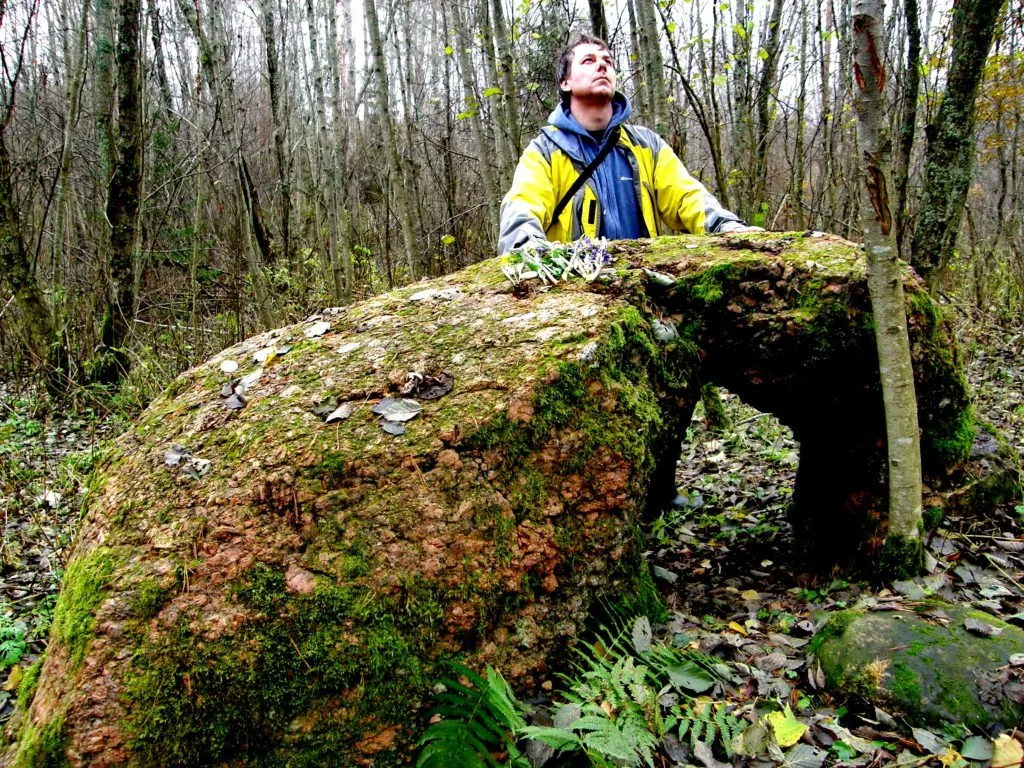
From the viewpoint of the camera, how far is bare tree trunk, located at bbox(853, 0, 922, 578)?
2.17m

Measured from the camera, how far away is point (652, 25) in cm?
588

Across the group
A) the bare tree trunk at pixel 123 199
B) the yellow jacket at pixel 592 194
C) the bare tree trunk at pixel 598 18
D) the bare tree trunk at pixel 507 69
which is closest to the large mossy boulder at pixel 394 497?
the yellow jacket at pixel 592 194

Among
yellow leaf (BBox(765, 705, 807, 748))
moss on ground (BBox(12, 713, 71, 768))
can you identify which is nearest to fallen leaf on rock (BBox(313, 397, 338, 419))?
moss on ground (BBox(12, 713, 71, 768))

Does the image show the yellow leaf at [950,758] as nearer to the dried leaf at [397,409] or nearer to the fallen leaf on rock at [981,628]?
the fallen leaf on rock at [981,628]

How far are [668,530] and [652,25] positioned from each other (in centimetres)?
483

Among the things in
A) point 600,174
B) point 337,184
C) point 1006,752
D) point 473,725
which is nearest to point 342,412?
point 473,725

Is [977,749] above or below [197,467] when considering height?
below

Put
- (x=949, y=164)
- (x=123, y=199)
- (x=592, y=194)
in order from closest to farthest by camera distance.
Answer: (x=592, y=194) → (x=949, y=164) → (x=123, y=199)

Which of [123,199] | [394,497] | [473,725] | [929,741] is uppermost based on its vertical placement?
[123,199]

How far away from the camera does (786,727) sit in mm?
1728

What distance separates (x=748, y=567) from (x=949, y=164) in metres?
4.14

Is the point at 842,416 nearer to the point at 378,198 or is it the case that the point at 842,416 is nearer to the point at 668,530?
the point at 668,530

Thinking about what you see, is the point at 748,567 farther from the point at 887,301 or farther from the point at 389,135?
the point at 389,135

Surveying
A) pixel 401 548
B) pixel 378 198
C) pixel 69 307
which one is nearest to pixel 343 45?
pixel 378 198
